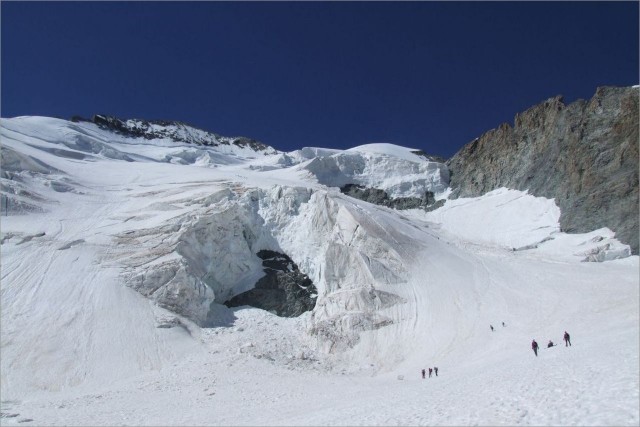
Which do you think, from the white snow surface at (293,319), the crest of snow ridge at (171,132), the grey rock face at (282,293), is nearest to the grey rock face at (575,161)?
the white snow surface at (293,319)

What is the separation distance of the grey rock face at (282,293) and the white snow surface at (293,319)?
841 mm

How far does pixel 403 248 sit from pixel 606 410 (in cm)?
3183

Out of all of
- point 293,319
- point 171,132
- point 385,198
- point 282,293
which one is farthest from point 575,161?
point 171,132

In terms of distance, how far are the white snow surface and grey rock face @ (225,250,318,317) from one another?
2.76ft

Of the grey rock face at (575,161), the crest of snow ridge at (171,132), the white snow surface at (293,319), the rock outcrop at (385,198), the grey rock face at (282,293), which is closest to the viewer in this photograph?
the white snow surface at (293,319)

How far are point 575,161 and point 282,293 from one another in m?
32.8

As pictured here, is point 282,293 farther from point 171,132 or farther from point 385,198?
point 171,132

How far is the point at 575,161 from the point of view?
164 ft

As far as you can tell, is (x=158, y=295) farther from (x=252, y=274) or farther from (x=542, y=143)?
(x=542, y=143)

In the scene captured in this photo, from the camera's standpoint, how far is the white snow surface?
17.2m

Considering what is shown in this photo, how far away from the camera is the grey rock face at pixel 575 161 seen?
44375mm

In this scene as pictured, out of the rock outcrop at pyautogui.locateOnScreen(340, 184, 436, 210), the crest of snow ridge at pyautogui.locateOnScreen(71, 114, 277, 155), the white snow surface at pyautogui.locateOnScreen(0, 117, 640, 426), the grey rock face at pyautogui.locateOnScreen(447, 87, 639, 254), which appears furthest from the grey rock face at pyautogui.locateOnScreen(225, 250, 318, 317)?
the crest of snow ridge at pyautogui.locateOnScreen(71, 114, 277, 155)

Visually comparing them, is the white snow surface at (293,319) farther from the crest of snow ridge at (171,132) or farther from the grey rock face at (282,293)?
the crest of snow ridge at (171,132)

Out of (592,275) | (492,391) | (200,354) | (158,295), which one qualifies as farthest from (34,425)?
(592,275)
